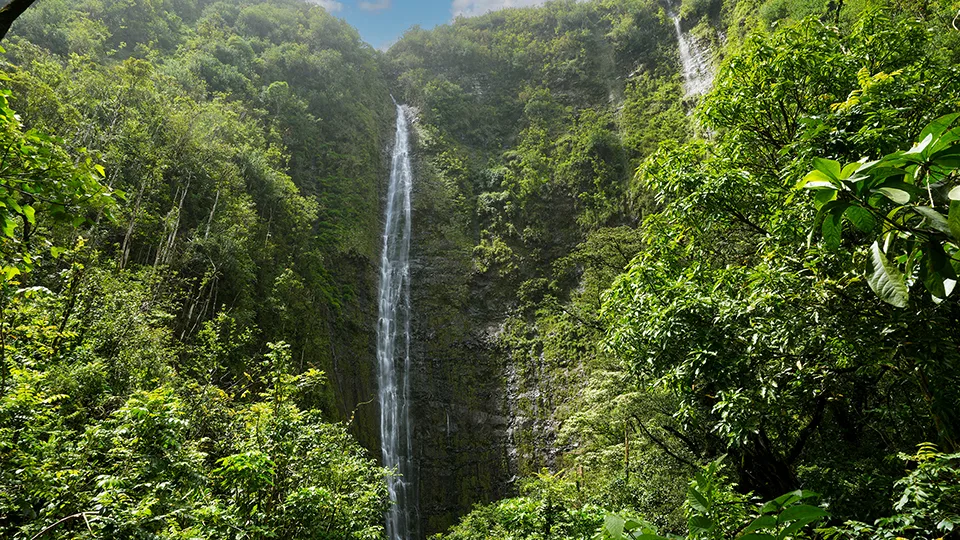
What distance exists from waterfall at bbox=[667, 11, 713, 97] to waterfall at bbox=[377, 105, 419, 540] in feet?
50.3

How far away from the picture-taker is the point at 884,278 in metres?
0.90

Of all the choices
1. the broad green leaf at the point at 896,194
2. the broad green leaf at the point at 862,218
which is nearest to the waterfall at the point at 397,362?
the broad green leaf at the point at 862,218

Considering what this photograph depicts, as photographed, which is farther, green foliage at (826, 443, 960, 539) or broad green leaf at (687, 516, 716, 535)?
green foliage at (826, 443, 960, 539)

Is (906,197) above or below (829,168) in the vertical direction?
below

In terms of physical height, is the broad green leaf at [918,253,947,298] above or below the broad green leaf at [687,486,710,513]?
above

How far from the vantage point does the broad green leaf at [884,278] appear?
862 mm

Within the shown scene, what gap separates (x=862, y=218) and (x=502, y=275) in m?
21.3

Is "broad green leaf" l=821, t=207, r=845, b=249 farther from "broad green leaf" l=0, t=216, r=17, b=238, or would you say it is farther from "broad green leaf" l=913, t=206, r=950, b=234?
"broad green leaf" l=0, t=216, r=17, b=238

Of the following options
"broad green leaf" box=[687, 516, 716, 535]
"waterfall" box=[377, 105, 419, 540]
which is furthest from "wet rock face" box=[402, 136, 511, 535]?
"broad green leaf" box=[687, 516, 716, 535]

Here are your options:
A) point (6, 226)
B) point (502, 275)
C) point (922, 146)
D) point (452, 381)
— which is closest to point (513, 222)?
point (502, 275)

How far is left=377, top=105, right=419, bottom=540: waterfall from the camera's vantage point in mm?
17125

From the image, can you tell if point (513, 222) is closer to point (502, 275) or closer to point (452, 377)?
point (502, 275)

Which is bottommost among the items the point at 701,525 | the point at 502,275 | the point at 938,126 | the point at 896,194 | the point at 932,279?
the point at 701,525

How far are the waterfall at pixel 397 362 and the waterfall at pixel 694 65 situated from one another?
1533 centimetres
